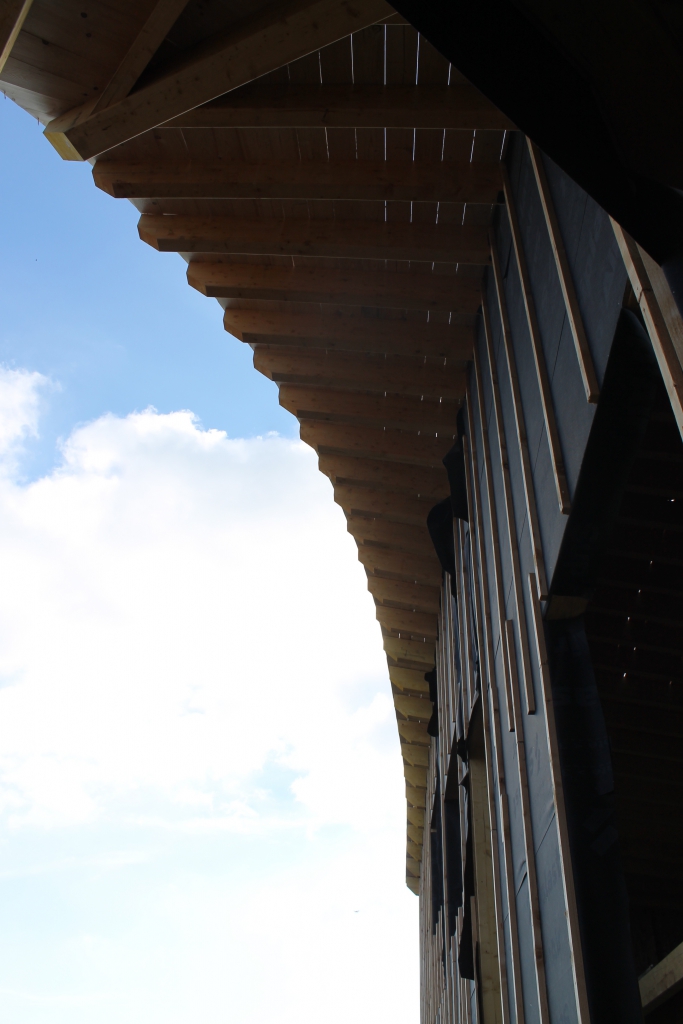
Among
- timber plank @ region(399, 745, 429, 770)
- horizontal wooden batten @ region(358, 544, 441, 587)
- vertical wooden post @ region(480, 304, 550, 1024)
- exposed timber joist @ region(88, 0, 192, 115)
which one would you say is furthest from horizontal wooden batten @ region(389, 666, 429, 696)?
exposed timber joist @ region(88, 0, 192, 115)

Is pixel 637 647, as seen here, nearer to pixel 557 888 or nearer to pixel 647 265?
pixel 557 888

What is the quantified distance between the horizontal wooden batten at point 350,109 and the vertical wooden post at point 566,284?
25.1 inches

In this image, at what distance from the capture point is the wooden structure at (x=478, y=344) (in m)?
3.59

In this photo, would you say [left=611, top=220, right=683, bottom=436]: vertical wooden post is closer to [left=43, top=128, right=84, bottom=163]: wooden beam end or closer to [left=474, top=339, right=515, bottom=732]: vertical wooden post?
[left=474, top=339, right=515, bottom=732]: vertical wooden post

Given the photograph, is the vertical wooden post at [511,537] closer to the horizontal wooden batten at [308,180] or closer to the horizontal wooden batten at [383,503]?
the horizontal wooden batten at [308,180]

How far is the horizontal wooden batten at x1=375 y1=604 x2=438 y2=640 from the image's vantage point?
39.0 ft

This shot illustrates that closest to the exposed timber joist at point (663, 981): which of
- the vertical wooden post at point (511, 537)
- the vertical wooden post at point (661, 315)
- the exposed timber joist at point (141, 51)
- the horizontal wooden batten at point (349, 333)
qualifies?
the vertical wooden post at point (511, 537)

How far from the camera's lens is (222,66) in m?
4.64

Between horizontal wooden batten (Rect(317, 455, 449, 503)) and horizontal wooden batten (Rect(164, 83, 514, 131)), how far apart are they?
443 cm

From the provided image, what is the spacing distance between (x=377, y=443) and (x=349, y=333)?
1.74 meters

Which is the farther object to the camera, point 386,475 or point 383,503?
point 383,503

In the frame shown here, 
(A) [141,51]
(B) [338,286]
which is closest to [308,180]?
(B) [338,286]

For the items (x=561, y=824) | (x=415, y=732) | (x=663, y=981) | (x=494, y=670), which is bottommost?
(x=663, y=981)

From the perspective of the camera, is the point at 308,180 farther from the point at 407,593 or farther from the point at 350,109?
the point at 407,593
